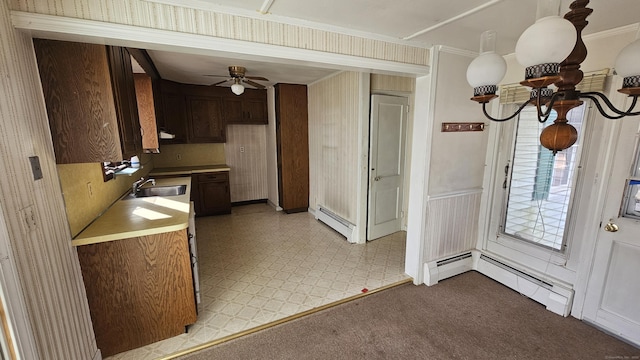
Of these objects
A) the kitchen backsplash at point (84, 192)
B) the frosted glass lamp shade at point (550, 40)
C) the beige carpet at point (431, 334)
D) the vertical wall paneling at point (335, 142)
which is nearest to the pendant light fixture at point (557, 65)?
the frosted glass lamp shade at point (550, 40)

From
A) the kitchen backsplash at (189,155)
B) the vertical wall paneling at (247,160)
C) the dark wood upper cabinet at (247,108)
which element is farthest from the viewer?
the vertical wall paneling at (247,160)

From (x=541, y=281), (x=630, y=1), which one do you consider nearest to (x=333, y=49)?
(x=630, y=1)

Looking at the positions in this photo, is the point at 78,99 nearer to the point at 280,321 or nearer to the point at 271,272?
the point at 280,321

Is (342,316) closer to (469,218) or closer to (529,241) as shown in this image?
(469,218)

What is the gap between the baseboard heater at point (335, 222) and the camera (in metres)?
3.76

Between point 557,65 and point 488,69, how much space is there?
356 millimetres

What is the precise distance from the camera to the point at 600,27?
1883mm

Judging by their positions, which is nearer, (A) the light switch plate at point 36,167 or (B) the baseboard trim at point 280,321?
Result: (A) the light switch plate at point 36,167

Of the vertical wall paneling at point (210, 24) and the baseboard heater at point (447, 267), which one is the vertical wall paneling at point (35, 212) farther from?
the baseboard heater at point (447, 267)

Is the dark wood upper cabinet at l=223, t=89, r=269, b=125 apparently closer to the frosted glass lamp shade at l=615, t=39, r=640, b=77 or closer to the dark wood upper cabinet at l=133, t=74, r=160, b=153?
the dark wood upper cabinet at l=133, t=74, r=160, b=153

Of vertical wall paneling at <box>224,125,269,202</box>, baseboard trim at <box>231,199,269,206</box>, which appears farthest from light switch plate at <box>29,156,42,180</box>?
baseboard trim at <box>231,199,269,206</box>

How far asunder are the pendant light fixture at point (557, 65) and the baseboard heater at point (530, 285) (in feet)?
6.28

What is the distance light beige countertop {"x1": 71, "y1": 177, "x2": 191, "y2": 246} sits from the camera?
173 cm

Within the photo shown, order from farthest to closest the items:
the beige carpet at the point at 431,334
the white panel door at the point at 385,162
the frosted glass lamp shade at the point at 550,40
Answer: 1. the white panel door at the point at 385,162
2. the beige carpet at the point at 431,334
3. the frosted glass lamp shade at the point at 550,40
